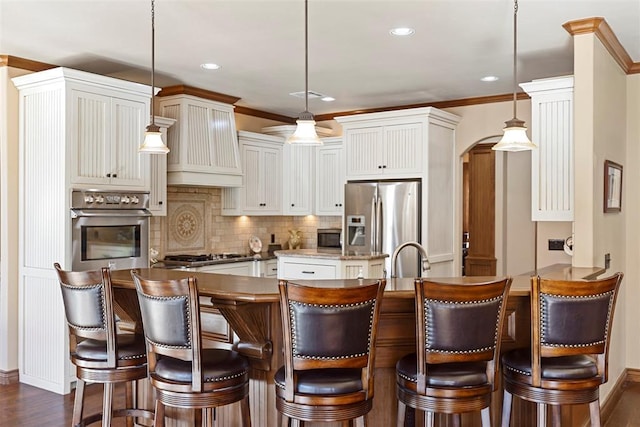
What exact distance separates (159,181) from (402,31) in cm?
278

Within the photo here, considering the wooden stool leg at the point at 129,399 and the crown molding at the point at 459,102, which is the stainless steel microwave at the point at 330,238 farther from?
the wooden stool leg at the point at 129,399

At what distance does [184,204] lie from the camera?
6.19 metres

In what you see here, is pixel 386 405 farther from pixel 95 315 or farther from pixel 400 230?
pixel 400 230

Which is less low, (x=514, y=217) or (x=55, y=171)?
(x=55, y=171)

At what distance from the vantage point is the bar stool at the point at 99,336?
2744mm

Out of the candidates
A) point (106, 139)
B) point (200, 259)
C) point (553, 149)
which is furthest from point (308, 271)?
point (553, 149)

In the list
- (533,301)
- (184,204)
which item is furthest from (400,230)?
(533,301)

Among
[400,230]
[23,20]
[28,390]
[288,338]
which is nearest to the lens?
[288,338]

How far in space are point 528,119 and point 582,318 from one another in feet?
13.2

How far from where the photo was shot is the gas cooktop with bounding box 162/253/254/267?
5496mm

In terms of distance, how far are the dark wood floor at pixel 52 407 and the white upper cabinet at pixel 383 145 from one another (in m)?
2.89

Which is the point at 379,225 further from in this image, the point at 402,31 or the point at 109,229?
the point at 109,229

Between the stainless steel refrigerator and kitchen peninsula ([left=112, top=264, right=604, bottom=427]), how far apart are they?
2.88 m

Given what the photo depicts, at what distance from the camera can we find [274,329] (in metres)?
2.68
